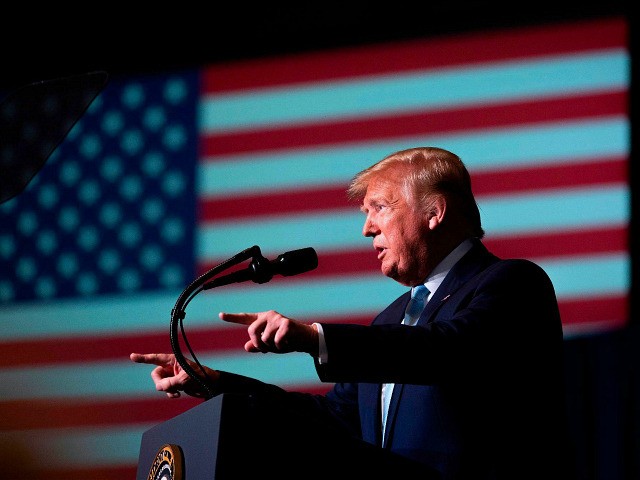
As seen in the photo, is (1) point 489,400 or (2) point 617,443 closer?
(1) point 489,400

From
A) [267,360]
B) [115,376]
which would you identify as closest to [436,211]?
[267,360]

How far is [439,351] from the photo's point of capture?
52.1 inches

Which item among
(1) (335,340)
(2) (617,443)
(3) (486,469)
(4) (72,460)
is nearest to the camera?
(1) (335,340)

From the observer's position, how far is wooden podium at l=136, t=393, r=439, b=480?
3.62 ft

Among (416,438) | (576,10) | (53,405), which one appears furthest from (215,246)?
(416,438)

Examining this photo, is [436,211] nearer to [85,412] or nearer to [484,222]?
[484,222]

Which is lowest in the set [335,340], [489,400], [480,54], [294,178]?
[489,400]

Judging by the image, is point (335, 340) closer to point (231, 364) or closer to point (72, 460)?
point (231, 364)

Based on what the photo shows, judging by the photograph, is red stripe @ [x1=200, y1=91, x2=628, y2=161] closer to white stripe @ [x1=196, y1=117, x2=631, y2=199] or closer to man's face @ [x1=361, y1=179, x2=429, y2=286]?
white stripe @ [x1=196, y1=117, x2=631, y2=199]

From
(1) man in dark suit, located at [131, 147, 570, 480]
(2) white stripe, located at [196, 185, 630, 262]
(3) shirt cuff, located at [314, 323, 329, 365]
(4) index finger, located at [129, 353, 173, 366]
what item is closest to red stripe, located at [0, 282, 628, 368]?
(2) white stripe, located at [196, 185, 630, 262]

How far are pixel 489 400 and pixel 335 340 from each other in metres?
0.37

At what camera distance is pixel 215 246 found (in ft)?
10.3

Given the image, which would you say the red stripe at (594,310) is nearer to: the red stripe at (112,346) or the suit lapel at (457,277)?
the red stripe at (112,346)

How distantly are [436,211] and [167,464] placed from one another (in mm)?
859
